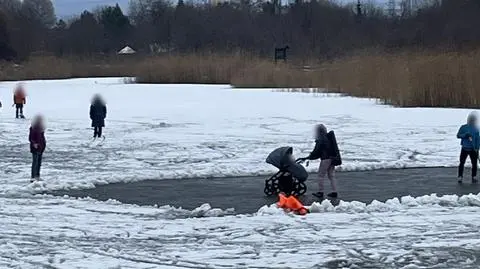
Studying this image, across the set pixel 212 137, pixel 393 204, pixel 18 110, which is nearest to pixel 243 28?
pixel 18 110

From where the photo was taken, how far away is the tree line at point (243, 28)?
274ft

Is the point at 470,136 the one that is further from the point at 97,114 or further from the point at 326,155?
the point at 97,114

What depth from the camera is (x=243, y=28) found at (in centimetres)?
10100

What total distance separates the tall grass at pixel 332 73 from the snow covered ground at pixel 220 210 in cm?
279

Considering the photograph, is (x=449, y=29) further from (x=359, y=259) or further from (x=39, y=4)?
(x=39, y=4)

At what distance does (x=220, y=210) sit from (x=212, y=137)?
40.8ft

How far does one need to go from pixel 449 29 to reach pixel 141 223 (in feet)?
218

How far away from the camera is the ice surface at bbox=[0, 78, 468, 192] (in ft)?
61.4

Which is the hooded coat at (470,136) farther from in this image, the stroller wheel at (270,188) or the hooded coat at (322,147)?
the stroller wheel at (270,188)

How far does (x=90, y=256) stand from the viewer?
10.1m

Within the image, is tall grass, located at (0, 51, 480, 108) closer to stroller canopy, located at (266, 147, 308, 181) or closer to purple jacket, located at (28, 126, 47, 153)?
stroller canopy, located at (266, 147, 308, 181)

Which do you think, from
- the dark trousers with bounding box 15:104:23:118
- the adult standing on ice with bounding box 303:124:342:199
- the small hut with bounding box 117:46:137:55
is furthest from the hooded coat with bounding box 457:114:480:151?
the small hut with bounding box 117:46:137:55

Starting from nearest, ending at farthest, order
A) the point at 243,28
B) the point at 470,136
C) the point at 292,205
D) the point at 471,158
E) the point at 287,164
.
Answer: the point at 292,205 < the point at 287,164 < the point at 470,136 < the point at 471,158 < the point at 243,28

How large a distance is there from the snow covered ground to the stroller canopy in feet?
5.29
